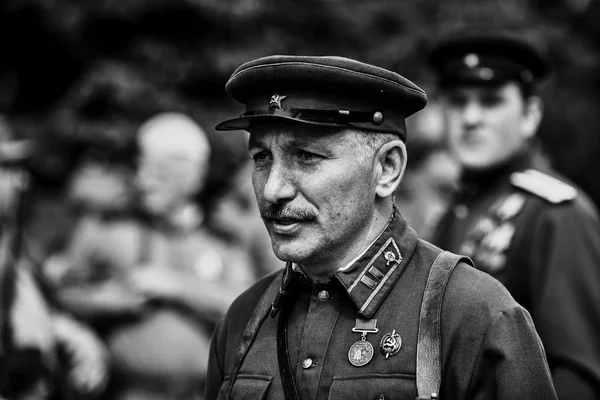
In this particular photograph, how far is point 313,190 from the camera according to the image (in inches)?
108

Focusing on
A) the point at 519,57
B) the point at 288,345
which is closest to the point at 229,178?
the point at 519,57

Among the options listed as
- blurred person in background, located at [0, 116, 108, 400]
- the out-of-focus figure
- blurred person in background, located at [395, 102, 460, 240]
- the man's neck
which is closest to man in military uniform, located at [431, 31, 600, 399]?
the man's neck

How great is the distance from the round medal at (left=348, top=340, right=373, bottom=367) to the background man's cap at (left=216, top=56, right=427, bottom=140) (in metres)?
0.66

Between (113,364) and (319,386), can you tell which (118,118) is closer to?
(113,364)

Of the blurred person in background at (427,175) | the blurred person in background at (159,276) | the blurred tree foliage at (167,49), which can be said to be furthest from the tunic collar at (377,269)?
the blurred tree foliage at (167,49)

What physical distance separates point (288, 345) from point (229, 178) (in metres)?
6.30

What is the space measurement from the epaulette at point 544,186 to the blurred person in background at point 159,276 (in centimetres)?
192

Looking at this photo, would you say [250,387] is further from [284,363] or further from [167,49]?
[167,49]

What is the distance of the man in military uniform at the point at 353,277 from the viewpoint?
2.57m

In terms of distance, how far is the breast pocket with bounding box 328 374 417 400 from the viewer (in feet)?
8.32

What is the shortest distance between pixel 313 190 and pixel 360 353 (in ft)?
1.67

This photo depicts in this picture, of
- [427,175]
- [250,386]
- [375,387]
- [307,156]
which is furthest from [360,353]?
[427,175]

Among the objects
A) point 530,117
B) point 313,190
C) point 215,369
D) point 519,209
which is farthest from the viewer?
point 530,117

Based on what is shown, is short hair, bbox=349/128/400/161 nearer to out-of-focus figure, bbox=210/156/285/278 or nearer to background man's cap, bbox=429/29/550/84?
background man's cap, bbox=429/29/550/84
